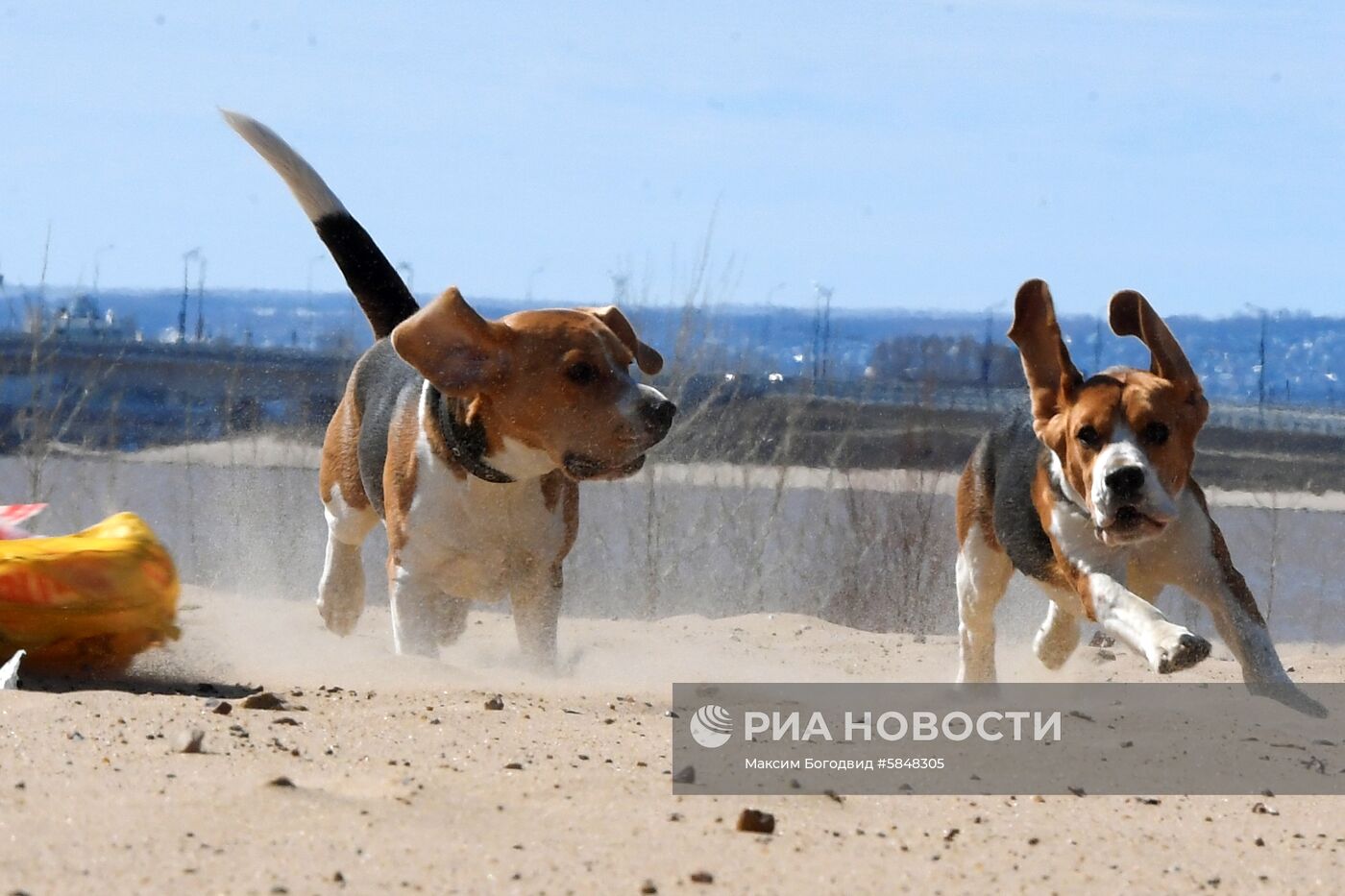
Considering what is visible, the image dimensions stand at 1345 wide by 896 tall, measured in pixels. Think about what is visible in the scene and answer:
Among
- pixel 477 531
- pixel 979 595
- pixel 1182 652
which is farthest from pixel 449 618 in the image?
pixel 1182 652

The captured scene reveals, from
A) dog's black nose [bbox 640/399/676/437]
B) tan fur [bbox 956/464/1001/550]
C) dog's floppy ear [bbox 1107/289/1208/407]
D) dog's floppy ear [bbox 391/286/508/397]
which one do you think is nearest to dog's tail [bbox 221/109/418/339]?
dog's floppy ear [bbox 391/286/508/397]

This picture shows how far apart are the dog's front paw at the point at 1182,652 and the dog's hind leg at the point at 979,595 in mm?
1547

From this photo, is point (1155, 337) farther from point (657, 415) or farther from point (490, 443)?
point (490, 443)

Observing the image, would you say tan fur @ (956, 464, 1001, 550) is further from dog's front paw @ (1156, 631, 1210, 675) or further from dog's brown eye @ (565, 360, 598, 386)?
dog's front paw @ (1156, 631, 1210, 675)

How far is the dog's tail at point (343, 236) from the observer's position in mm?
8078

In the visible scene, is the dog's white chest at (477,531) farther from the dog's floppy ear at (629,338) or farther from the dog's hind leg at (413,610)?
the dog's floppy ear at (629,338)

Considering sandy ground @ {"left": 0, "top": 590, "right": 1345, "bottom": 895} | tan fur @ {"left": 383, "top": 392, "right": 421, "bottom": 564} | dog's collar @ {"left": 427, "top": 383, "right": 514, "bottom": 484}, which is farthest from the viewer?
tan fur @ {"left": 383, "top": 392, "right": 421, "bottom": 564}

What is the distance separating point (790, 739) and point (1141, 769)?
961mm

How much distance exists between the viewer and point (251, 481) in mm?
14742

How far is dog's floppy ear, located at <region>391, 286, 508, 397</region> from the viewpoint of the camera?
671 centimetres

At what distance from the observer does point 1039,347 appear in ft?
21.7

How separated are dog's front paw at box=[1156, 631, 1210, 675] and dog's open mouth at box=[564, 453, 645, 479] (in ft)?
6.06

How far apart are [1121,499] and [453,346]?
219cm

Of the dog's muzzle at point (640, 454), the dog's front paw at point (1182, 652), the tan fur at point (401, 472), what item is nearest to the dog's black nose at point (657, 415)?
the dog's muzzle at point (640, 454)
